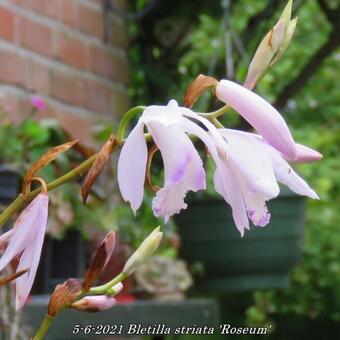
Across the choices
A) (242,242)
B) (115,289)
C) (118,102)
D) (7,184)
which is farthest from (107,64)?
(115,289)

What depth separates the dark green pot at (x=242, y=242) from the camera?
2.59 meters

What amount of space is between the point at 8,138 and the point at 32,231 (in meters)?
1.35

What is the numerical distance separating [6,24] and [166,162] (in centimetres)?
163

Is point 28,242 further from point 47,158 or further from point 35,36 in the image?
point 35,36

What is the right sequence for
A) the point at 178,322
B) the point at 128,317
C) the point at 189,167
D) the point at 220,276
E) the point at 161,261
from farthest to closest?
the point at 220,276, the point at 161,261, the point at 178,322, the point at 128,317, the point at 189,167

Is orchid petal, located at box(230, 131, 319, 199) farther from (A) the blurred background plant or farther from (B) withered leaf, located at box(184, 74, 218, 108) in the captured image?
(A) the blurred background plant

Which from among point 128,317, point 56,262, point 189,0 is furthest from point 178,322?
point 189,0

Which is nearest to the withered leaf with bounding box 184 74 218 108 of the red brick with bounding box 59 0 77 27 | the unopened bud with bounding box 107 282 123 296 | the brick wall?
the unopened bud with bounding box 107 282 123 296

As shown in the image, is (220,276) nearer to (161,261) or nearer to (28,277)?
(161,261)

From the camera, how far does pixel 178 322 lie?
6.24 feet

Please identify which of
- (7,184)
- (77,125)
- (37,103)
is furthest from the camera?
(77,125)

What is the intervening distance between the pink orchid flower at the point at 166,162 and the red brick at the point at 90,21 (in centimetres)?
190

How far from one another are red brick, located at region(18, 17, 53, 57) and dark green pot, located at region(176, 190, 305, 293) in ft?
2.02

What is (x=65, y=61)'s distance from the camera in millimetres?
2342
